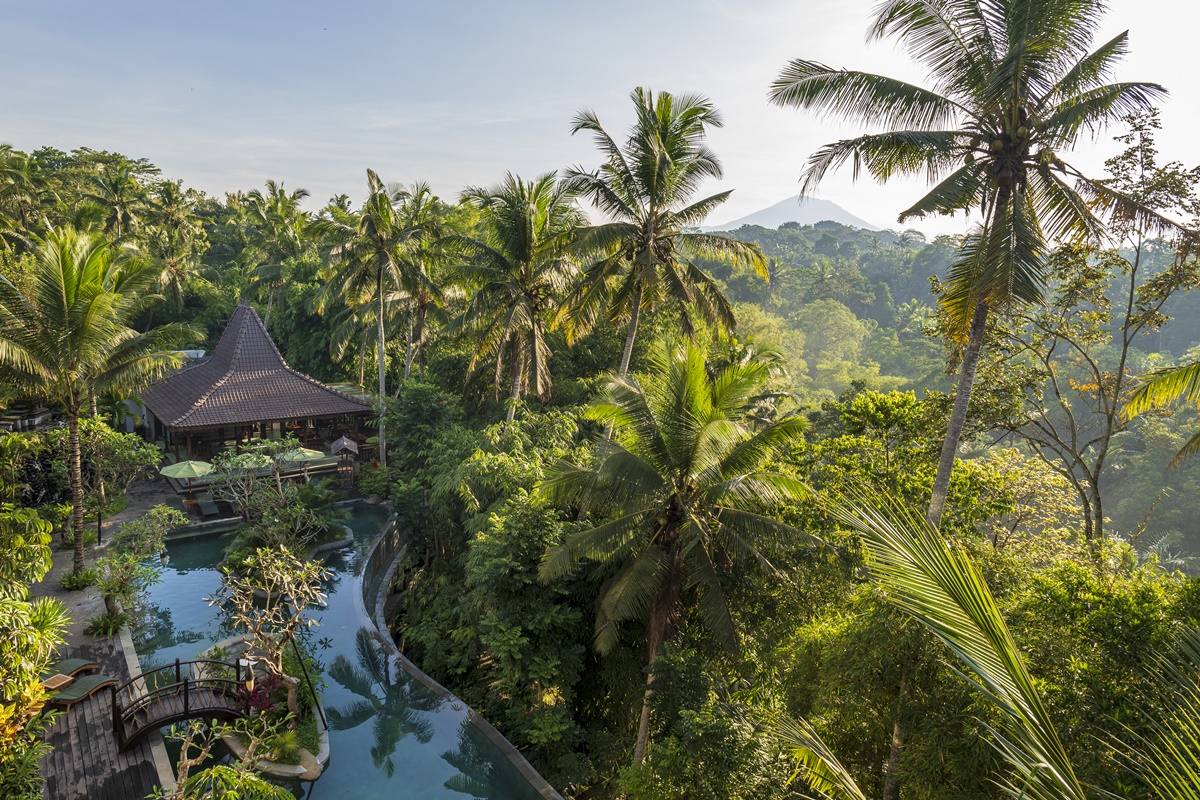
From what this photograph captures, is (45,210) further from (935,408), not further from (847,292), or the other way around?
(847,292)

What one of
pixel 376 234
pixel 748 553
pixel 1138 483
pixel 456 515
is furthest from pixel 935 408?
pixel 1138 483

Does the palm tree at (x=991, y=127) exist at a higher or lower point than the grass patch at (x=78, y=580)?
higher

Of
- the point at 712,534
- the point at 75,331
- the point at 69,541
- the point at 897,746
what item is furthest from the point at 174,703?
the point at 897,746

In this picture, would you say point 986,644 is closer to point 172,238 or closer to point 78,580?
point 78,580

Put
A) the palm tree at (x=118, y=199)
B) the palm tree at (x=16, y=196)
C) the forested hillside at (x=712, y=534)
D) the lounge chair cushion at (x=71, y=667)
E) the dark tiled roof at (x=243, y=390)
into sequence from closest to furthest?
1. the forested hillside at (x=712, y=534)
2. the lounge chair cushion at (x=71, y=667)
3. the dark tiled roof at (x=243, y=390)
4. the palm tree at (x=16, y=196)
5. the palm tree at (x=118, y=199)

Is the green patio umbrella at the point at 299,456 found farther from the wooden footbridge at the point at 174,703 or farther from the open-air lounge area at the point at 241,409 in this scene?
the wooden footbridge at the point at 174,703

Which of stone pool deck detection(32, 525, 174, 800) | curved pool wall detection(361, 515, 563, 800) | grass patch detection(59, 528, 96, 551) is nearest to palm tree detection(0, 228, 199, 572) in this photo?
grass patch detection(59, 528, 96, 551)

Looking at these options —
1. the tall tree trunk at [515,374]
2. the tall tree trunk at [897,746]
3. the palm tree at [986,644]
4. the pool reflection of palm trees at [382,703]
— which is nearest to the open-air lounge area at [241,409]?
the tall tree trunk at [515,374]
